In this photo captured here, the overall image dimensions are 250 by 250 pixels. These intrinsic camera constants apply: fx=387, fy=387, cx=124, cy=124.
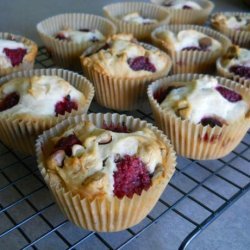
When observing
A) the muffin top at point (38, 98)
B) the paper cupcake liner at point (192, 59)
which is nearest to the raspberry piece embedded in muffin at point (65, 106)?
the muffin top at point (38, 98)

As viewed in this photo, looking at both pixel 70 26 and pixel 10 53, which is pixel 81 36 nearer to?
pixel 70 26

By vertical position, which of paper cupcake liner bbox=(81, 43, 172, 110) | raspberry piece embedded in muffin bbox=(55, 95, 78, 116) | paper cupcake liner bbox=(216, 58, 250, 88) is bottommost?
paper cupcake liner bbox=(81, 43, 172, 110)

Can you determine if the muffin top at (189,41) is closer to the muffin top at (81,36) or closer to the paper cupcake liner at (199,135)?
the muffin top at (81,36)

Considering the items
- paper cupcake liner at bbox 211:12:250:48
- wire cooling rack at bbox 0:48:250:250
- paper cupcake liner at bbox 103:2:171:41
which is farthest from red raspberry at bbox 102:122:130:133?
paper cupcake liner at bbox 211:12:250:48

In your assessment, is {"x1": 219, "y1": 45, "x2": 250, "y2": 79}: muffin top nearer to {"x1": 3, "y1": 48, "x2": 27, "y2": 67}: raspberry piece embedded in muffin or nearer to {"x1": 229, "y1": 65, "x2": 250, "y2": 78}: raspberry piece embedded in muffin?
{"x1": 229, "y1": 65, "x2": 250, "y2": 78}: raspberry piece embedded in muffin

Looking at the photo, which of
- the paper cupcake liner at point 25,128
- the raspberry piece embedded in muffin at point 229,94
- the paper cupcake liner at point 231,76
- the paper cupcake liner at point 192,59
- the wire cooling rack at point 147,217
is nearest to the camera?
the wire cooling rack at point 147,217

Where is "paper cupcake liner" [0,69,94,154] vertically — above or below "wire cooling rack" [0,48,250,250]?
above

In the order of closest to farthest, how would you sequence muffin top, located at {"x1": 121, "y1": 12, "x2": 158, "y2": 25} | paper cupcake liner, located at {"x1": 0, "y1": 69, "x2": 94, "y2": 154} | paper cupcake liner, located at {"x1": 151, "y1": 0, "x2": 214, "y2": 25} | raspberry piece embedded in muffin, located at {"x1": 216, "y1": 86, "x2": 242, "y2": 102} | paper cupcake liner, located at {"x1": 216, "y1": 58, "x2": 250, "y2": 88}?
paper cupcake liner, located at {"x1": 0, "y1": 69, "x2": 94, "y2": 154}, raspberry piece embedded in muffin, located at {"x1": 216, "y1": 86, "x2": 242, "y2": 102}, paper cupcake liner, located at {"x1": 216, "y1": 58, "x2": 250, "y2": 88}, muffin top, located at {"x1": 121, "y1": 12, "x2": 158, "y2": 25}, paper cupcake liner, located at {"x1": 151, "y1": 0, "x2": 214, "y2": 25}
